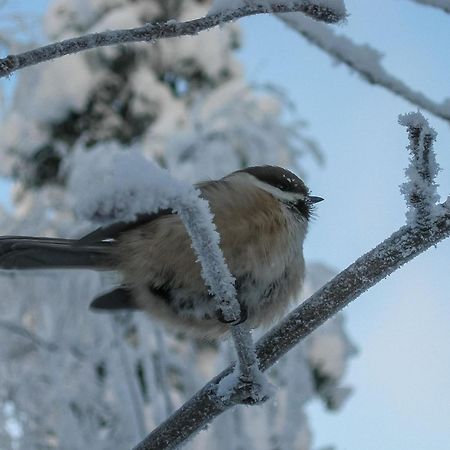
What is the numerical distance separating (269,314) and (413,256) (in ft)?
2.95

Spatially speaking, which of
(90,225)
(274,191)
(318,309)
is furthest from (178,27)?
(90,225)

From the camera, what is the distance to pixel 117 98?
6.69 meters

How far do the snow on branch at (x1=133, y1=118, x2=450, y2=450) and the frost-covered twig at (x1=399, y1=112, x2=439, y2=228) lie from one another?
0.01 m

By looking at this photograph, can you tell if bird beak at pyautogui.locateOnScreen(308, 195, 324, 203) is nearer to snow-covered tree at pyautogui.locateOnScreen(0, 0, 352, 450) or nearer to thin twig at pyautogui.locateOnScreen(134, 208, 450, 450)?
snow-covered tree at pyautogui.locateOnScreen(0, 0, 352, 450)

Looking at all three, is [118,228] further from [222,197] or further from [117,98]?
[117,98]

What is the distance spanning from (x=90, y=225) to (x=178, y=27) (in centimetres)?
251

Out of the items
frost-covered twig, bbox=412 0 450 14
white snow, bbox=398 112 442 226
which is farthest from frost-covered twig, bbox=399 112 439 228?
frost-covered twig, bbox=412 0 450 14

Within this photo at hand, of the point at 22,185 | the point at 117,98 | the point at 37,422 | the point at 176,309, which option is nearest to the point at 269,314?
the point at 176,309

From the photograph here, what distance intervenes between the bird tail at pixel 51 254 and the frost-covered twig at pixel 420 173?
0.82 m

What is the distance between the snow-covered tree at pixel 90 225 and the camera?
3535 millimetres

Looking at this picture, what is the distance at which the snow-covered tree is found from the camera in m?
3.54

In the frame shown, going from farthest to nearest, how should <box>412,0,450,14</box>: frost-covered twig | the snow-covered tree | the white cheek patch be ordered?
the snow-covered tree, the white cheek patch, <box>412,0,450,14</box>: frost-covered twig

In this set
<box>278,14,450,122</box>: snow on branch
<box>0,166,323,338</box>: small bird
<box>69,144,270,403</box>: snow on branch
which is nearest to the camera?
<box>69,144,270,403</box>: snow on branch

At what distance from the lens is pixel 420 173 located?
107cm
